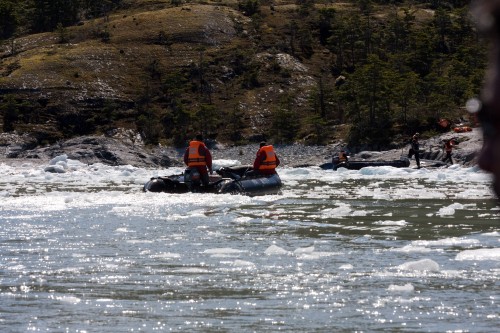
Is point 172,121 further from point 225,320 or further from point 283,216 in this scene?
point 225,320

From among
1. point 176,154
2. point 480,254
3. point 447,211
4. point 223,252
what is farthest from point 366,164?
point 480,254

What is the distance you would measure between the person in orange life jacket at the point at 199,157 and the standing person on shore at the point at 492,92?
24025 mm

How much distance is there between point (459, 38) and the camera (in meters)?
92.0

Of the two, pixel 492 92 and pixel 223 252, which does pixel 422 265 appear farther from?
pixel 492 92

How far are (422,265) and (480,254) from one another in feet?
4.94

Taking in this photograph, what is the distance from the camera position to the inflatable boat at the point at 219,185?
25000mm

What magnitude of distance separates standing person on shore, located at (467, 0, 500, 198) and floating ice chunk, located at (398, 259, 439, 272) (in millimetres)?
9717

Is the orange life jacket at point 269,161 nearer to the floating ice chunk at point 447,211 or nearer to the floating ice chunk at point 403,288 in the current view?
the floating ice chunk at point 447,211

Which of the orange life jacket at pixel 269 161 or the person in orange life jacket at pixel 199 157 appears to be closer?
the person in orange life jacket at pixel 199 157

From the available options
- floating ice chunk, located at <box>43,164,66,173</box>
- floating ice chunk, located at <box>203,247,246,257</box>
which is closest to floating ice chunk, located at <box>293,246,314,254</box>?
floating ice chunk, located at <box>203,247,246,257</box>

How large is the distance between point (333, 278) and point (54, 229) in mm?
7292

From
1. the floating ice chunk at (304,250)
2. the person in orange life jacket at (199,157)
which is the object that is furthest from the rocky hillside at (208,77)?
the floating ice chunk at (304,250)

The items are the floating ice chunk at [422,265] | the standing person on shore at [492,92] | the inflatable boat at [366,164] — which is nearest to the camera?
the standing person on shore at [492,92]

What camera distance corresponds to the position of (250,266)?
11172 mm
